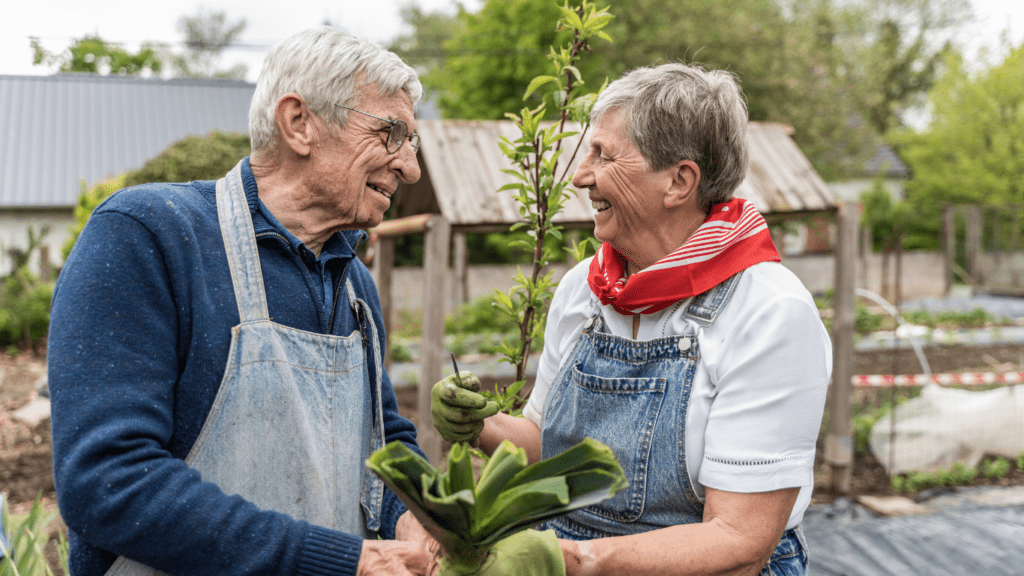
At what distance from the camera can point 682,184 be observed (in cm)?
171

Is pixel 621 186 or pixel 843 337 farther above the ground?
pixel 621 186

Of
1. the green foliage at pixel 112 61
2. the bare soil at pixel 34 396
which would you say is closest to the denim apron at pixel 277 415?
the bare soil at pixel 34 396

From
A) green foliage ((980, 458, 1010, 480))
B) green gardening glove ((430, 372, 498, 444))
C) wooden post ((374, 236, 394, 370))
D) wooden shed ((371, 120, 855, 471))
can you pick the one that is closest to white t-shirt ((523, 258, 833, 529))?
green gardening glove ((430, 372, 498, 444))

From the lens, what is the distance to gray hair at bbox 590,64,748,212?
65.1 inches

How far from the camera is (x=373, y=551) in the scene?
1456mm

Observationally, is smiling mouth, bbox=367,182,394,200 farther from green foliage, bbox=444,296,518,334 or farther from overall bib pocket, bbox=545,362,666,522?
green foliage, bbox=444,296,518,334

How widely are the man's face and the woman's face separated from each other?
477 mm

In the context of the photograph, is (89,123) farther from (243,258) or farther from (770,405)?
(770,405)

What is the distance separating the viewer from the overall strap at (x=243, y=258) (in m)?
1.49

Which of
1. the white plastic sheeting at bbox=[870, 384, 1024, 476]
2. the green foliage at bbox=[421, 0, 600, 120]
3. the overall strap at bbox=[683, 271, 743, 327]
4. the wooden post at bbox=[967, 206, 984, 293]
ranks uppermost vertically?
the green foliage at bbox=[421, 0, 600, 120]

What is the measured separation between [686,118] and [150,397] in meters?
1.28

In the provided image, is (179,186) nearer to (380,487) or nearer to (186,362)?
(186,362)

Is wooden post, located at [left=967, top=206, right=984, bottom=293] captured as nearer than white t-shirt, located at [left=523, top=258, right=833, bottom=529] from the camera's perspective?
No

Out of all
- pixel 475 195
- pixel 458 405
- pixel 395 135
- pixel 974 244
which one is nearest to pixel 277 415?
pixel 458 405
